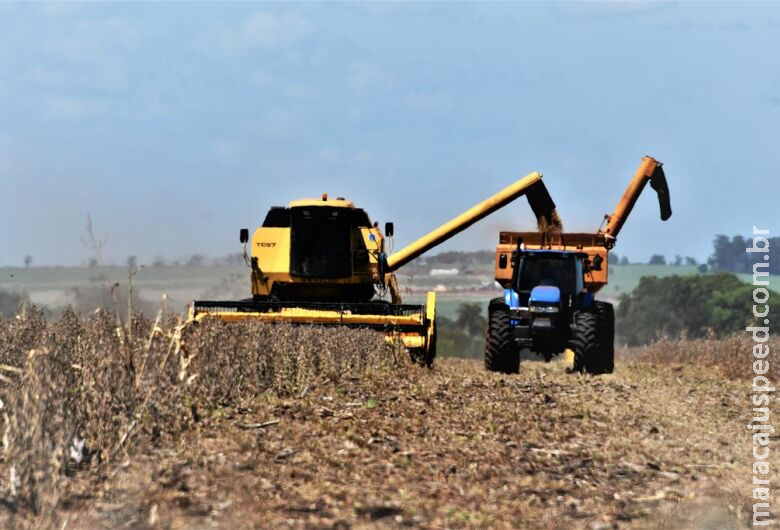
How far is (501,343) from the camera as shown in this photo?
16672mm

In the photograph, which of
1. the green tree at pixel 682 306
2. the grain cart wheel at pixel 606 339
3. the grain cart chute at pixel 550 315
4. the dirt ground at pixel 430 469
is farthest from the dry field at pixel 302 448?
the green tree at pixel 682 306

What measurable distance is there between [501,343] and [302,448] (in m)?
8.75

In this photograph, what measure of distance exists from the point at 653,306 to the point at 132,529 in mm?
59904

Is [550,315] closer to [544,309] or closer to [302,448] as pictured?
[544,309]

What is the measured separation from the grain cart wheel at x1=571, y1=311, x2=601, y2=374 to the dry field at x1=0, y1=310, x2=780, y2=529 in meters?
4.01

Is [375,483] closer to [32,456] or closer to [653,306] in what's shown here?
[32,456]

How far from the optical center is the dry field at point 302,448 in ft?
22.3

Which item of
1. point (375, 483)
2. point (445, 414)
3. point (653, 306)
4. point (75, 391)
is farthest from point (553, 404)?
point (653, 306)

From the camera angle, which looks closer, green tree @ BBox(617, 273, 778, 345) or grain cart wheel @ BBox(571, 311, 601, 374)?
grain cart wheel @ BBox(571, 311, 601, 374)

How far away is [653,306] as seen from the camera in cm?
6362

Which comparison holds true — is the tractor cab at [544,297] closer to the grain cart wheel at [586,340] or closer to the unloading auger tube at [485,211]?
the grain cart wheel at [586,340]

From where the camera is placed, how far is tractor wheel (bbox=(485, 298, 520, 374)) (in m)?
16.7

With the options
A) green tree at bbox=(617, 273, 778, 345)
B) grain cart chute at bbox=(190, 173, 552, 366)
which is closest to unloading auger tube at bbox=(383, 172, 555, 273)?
grain cart chute at bbox=(190, 173, 552, 366)

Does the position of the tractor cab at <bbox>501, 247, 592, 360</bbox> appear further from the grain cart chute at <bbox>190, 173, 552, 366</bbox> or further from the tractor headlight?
the grain cart chute at <bbox>190, 173, 552, 366</bbox>
